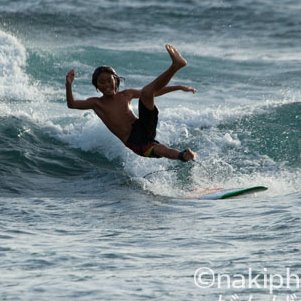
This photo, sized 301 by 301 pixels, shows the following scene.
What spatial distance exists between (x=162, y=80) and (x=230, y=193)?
162 cm

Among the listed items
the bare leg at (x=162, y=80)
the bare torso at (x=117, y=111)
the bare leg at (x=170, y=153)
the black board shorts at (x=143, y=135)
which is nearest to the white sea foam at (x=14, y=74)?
the bare torso at (x=117, y=111)

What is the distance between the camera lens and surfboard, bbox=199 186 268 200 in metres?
11.0

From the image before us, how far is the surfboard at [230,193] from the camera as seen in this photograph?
11016 millimetres

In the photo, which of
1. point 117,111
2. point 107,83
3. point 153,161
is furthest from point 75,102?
point 153,161

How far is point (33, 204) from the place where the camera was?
11000 mm

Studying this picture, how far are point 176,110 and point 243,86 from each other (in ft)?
14.5

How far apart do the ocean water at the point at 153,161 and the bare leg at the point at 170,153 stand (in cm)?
51

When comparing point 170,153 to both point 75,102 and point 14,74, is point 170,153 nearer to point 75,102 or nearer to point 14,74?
point 75,102

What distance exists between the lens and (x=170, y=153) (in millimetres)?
10891

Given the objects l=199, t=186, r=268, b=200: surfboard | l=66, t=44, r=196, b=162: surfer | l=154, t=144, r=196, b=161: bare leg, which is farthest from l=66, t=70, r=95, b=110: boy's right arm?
l=199, t=186, r=268, b=200: surfboard

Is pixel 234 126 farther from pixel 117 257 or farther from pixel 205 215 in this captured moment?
pixel 117 257

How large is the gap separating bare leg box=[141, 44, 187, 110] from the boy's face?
424mm

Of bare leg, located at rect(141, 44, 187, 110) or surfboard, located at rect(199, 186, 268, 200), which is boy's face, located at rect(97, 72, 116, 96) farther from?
surfboard, located at rect(199, 186, 268, 200)

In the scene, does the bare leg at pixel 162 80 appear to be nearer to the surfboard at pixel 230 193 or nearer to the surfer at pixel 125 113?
the surfer at pixel 125 113
